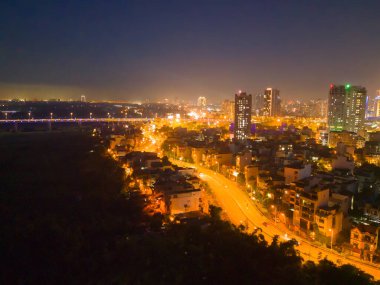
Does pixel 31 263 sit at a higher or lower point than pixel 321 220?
lower

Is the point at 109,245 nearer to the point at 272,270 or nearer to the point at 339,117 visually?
the point at 272,270

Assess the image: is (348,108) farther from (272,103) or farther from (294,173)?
(294,173)

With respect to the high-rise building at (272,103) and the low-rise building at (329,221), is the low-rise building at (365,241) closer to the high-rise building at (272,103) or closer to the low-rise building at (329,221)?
the low-rise building at (329,221)

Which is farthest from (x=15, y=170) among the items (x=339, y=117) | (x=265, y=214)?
(x=339, y=117)

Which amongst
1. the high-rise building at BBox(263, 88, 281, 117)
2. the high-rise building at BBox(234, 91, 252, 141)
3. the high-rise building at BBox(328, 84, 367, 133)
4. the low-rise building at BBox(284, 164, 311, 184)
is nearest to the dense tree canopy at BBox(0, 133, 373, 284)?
the low-rise building at BBox(284, 164, 311, 184)

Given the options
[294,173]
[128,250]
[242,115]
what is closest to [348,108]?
[242,115]
